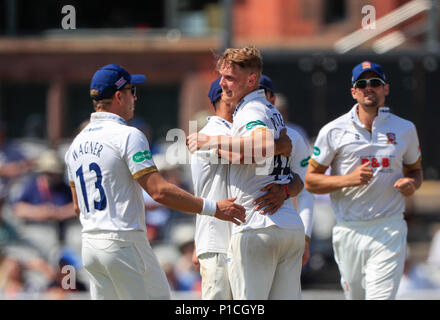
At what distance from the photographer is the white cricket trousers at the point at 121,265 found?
17.0 ft

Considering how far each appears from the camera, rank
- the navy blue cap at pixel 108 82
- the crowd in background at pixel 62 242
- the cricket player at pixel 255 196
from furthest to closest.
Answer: the crowd in background at pixel 62 242 < the navy blue cap at pixel 108 82 < the cricket player at pixel 255 196

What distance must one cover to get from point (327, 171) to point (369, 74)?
1210 millimetres

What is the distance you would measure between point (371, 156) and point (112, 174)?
7.56ft

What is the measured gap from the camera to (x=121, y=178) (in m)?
5.21

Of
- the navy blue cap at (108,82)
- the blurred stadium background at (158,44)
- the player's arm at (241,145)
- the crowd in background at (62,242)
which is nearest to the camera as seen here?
the player's arm at (241,145)

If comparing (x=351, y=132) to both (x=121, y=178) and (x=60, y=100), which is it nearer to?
(x=121, y=178)

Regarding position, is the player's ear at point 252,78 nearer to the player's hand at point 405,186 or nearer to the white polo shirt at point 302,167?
the white polo shirt at point 302,167

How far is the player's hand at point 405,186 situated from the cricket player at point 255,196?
4.48 ft

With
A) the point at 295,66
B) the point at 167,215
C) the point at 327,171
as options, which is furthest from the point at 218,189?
the point at 295,66

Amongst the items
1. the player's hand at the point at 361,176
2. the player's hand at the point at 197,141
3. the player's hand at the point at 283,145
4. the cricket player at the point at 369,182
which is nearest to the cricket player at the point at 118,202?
the player's hand at the point at 197,141

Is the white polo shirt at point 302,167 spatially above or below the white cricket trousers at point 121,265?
above

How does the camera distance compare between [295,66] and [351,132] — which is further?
[295,66]

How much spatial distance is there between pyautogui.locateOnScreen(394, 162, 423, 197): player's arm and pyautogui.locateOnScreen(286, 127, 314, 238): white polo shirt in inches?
28.2

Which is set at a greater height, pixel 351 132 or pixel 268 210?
pixel 351 132
